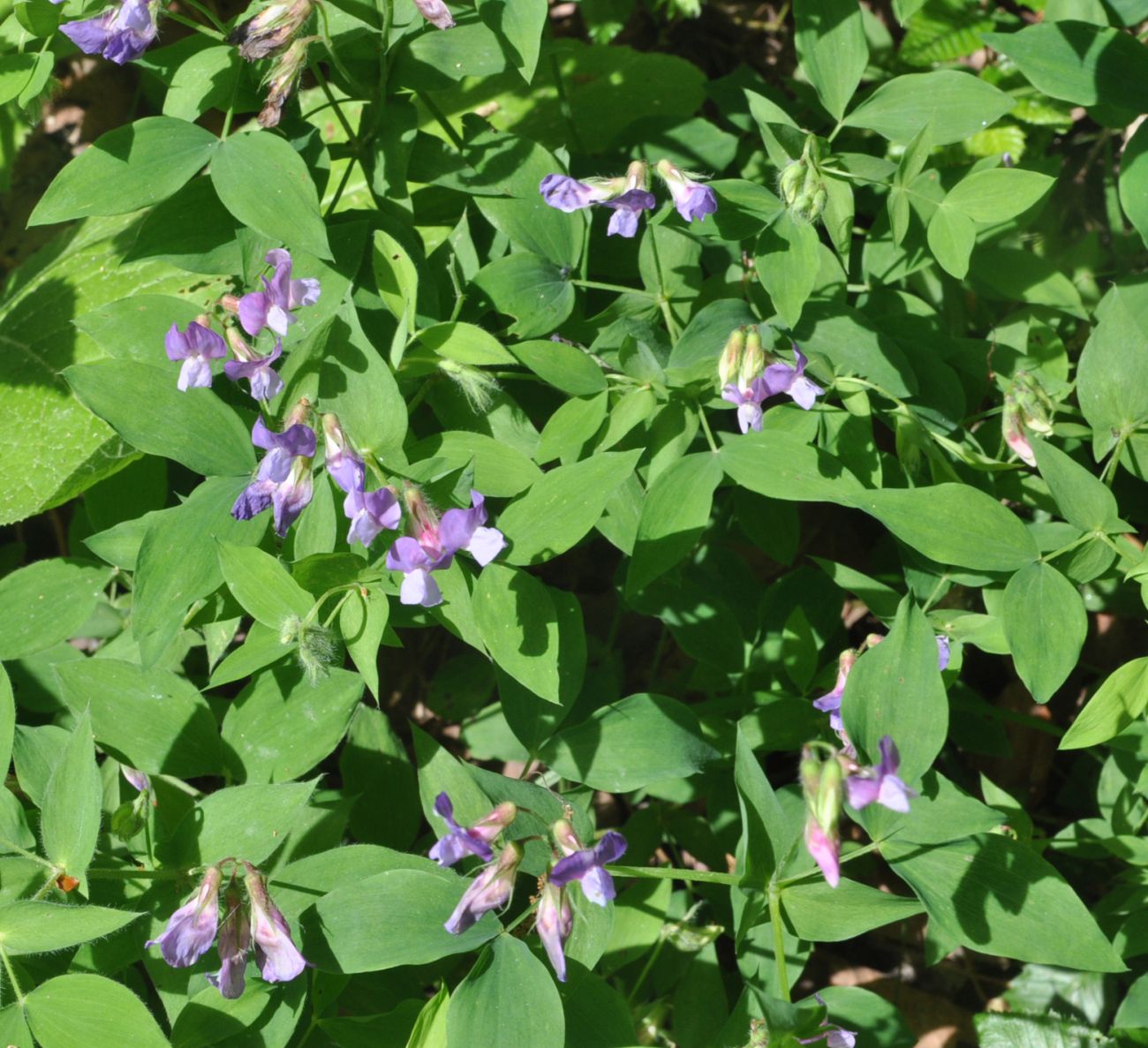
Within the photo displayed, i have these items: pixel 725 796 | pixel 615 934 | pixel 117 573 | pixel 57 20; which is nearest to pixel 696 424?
pixel 725 796

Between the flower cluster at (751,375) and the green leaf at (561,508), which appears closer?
the green leaf at (561,508)

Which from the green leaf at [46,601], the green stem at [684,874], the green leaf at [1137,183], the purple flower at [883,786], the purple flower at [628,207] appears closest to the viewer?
the purple flower at [883,786]

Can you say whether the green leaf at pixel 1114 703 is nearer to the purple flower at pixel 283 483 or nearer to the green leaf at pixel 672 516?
the green leaf at pixel 672 516

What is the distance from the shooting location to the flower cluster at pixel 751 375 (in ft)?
6.56

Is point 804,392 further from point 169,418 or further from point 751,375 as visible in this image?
point 169,418

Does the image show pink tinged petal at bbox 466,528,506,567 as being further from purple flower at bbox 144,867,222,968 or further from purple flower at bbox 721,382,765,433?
purple flower at bbox 144,867,222,968

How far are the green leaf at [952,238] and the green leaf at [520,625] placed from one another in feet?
3.72

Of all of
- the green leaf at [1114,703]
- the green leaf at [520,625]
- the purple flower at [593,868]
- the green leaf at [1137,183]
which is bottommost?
the green leaf at [1114,703]

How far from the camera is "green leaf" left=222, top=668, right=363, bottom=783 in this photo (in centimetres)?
209

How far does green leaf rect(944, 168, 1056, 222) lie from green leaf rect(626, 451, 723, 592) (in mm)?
829

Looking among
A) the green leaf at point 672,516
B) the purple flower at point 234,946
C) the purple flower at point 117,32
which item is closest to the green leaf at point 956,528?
the green leaf at point 672,516

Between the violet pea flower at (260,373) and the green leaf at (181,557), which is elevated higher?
the violet pea flower at (260,373)

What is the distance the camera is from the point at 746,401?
2027 mm

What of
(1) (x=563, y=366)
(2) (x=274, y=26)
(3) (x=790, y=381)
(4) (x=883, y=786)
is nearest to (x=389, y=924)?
(4) (x=883, y=786)
